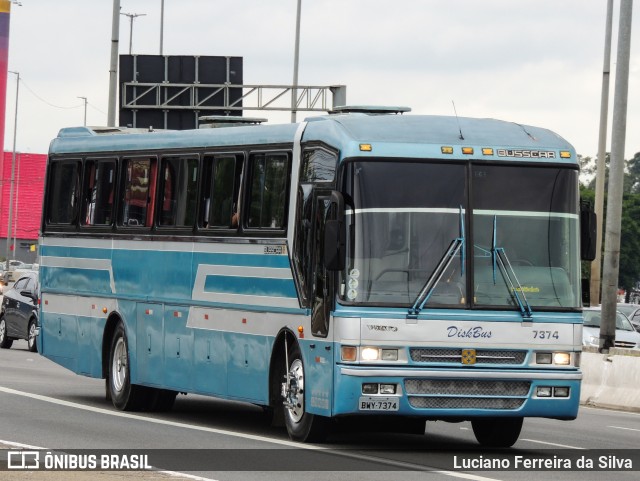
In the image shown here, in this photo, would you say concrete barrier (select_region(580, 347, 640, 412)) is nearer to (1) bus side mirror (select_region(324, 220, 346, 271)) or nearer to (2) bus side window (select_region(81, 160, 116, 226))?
(2) bus side window (select_region(81, 160, 116, 226))

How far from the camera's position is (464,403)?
51.9 ft

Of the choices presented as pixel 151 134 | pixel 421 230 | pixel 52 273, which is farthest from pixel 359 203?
pixel 52 273

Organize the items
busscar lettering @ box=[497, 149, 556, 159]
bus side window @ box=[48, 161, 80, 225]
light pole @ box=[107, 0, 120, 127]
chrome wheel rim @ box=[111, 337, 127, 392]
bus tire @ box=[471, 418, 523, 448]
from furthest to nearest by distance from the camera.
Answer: light pole @ box=[107, 0, 120, 127] < bus side window @ box=[48, 161, 80, 225] < chrome wheel rim @ box=[111, 337, 127, 392] < bus tire @ box=[471, 418, 523, 448] < busscar lettering @ box=[497, 149, 556, 159]

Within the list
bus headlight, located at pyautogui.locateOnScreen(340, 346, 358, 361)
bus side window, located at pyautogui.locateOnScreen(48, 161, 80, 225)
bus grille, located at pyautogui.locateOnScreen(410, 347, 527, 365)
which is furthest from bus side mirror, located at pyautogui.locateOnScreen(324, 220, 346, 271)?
bus side window, located at pyautogui.locateOnScreen(48, 161, 80, 225)

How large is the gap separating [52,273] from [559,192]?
883cm

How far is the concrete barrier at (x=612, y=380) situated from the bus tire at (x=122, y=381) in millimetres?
7802

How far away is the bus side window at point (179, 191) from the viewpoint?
19547 millimetres

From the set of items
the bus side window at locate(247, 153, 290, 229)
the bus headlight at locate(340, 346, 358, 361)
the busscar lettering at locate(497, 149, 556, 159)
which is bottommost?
the bus headlight at locate(340, 346, 358, 361)

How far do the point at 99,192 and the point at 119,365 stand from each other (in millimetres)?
2216

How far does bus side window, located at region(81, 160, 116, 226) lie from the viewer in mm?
21625

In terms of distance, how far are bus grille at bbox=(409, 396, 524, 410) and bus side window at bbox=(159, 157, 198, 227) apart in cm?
469

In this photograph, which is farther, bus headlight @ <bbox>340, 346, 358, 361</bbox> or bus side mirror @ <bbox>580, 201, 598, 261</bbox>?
bus side mirror @ <bbox>580, 201, 598, 261</bbox>

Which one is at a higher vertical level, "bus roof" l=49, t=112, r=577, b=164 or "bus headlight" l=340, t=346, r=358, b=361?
"bus roof" l=49, t=112, r=577, b=164

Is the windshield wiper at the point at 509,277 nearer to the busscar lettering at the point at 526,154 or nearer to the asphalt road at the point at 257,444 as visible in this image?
the busscar lettering at the point at 526,154
